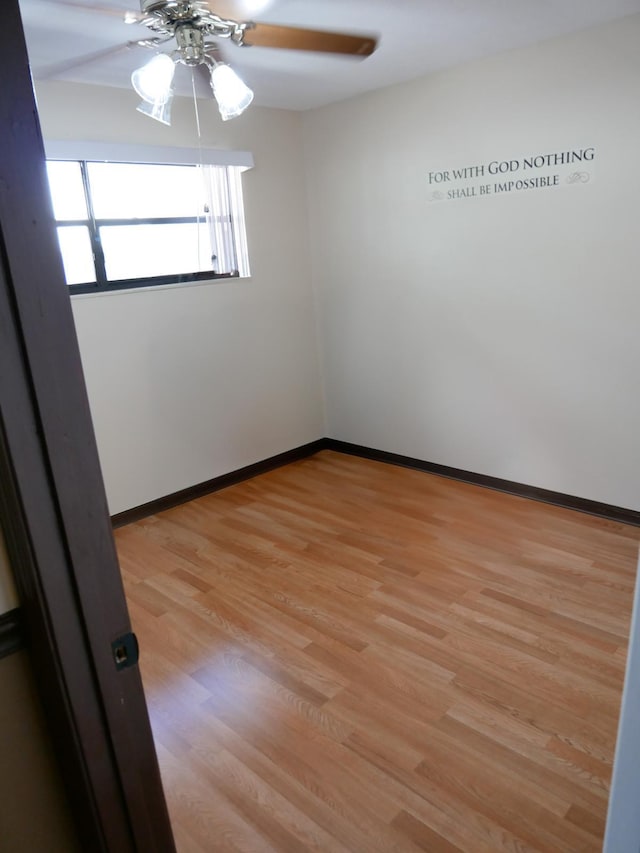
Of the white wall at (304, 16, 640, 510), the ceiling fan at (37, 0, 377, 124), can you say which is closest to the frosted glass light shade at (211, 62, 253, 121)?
the ceiling fan at (37, 0, 377, 124)

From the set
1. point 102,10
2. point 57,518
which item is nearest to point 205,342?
point 102,10

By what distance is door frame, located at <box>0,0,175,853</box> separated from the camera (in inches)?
32.3

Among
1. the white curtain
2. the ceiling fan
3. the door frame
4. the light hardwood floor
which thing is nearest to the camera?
the door frame

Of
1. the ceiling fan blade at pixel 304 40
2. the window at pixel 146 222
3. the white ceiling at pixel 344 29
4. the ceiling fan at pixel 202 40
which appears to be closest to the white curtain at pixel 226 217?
the window at pixel 146 222

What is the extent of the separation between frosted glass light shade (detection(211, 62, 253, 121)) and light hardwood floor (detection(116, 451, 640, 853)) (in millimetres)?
2076

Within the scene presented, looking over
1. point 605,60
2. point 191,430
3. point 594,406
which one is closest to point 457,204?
point 605,60

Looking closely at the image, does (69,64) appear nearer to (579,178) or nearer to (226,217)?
(226,217)

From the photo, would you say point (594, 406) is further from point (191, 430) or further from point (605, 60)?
point (191, 430)

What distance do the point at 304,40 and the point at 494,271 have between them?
5.69ft

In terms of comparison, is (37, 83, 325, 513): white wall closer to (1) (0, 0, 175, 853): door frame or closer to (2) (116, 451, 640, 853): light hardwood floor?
(2) (116, 451, 640, 853): light hardwood floor

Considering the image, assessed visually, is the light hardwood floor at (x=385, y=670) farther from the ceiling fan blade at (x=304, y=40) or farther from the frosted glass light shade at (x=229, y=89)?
the ceiling fan blade at (x=304, y=40)

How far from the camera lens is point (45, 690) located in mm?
994

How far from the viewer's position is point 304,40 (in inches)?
87.4

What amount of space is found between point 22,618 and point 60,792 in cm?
35
